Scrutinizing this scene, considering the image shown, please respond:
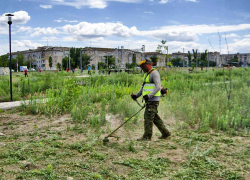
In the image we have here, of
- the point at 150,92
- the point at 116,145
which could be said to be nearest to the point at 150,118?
the point at 150,92

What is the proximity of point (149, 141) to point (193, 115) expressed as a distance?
7.19ft

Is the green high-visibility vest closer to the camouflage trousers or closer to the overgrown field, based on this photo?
the camouflage trousers

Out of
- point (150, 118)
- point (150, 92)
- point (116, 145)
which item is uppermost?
point (150, 92)

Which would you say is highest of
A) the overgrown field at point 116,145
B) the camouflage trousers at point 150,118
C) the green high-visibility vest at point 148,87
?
the green high-visibility vest at point 148,87

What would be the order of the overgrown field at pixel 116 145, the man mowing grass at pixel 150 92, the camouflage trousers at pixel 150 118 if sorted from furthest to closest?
the camouflage trousers at pixel 150 118, the man mowing grass at pixel 150 92, the overgrown field at pixel 116 145

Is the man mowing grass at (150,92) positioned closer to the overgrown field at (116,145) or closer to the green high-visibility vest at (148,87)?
the green high-visibility vest at (148,87)

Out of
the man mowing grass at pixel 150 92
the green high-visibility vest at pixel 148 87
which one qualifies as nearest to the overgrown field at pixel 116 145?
the man mowing grass at pixel 150 92

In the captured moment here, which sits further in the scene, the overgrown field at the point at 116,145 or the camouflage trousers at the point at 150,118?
the camouflage trousers at the point at 150,118

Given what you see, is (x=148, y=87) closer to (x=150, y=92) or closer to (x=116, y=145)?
(x=150, y=92)

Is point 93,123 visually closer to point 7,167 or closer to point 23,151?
point 23,151

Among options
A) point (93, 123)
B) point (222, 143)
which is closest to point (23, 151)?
point (93, 123)

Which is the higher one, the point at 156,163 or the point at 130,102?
the point at 130,102

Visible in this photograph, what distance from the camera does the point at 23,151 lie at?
4699 mm

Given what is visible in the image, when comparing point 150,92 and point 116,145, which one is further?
point 150,92
